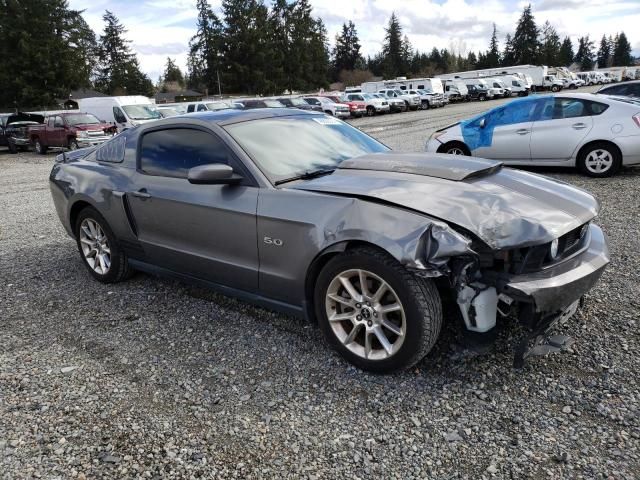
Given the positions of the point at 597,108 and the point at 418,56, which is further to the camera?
the point at 418,56

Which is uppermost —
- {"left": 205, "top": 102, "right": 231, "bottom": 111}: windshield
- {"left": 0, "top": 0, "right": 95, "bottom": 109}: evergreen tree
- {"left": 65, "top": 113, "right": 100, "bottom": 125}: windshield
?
{"left": 0, "top": 0, "right": 95, "bottom": 109}: evergreen tree

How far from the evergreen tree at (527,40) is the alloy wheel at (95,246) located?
104 metres

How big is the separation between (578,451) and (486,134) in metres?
7.68

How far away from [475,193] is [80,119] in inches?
777

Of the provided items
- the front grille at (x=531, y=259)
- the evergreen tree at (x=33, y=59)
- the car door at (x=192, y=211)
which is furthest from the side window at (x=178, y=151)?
the evergreen tree at (x=33, y=59)

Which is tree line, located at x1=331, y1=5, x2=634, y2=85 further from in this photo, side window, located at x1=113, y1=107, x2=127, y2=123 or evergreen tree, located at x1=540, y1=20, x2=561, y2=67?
side window, located at x1=113, y1=107, x2=127, y2=123

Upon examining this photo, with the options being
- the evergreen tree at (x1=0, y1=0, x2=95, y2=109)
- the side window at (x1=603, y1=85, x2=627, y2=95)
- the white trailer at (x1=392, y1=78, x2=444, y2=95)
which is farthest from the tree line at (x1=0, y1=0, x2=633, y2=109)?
the side window at (x1=603, y1=85, x2=627, y2=95)

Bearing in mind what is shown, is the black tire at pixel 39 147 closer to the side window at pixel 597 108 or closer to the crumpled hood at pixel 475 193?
the side window at pixel 597 108

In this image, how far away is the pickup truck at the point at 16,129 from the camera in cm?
2141

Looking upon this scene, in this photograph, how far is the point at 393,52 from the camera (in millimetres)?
97750

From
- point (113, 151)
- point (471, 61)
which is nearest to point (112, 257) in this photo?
point (113, 151)

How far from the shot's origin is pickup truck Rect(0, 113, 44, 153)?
843 inches

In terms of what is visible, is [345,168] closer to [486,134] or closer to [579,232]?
[579,232]

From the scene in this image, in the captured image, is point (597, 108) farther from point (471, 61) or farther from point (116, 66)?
point (471, 61)
